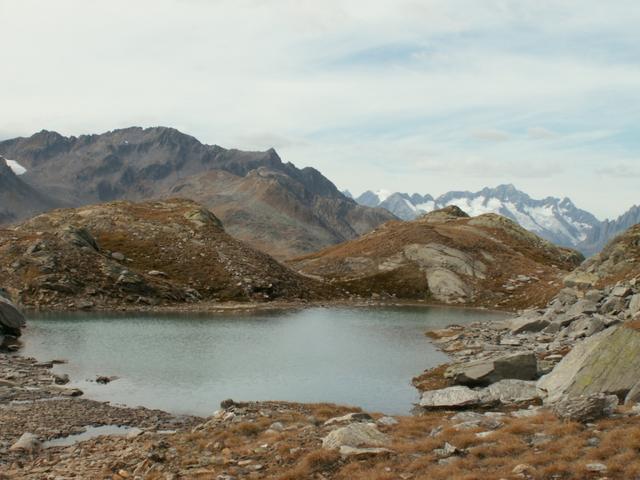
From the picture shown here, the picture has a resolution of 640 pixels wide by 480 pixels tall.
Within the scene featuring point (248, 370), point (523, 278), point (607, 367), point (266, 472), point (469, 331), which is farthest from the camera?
point (523, 278)

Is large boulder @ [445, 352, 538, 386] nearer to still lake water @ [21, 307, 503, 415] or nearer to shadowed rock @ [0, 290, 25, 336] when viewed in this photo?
still lake water @ [21, 307, 503, 415]

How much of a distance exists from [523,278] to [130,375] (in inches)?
4018

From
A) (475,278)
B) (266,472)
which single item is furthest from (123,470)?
(475,278)

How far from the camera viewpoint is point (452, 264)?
465 feet

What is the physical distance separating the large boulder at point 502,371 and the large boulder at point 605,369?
19.3 ft

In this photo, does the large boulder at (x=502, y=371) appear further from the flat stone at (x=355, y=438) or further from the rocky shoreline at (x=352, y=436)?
the flat stone at (x=355, y=438)

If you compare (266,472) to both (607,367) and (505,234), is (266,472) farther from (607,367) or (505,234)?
(505,234)

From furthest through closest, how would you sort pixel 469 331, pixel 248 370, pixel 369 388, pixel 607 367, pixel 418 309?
pixel 418 309
pixel 469 331
pixel 248 370
pixel 369 388
pixel 607 367

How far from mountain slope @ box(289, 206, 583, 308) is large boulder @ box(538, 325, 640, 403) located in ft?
267

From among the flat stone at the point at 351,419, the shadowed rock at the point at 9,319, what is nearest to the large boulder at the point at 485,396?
the flat stone at the point at 351,419

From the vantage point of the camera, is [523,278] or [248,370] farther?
[523,278]

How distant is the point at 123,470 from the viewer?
28141 millimetres

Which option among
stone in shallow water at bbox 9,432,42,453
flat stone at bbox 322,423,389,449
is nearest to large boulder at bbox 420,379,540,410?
flat stone at bbox 322,423,389,449


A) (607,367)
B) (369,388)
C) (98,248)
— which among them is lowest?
(369,388)
